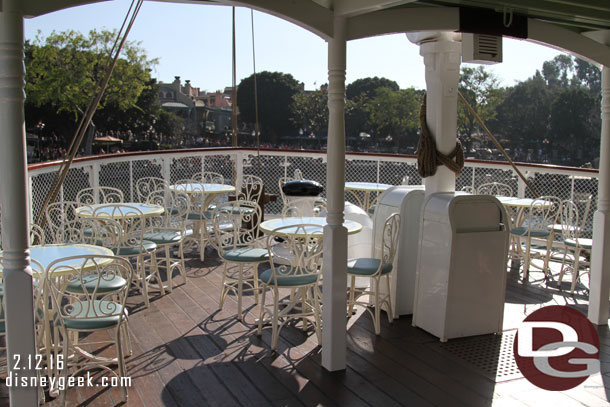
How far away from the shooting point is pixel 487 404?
319cm

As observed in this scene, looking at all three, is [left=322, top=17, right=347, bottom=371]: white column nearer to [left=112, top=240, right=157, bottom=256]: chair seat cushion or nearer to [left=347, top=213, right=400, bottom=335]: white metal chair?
[left=347, top=213, right=400, bottom=335]: white metal chair

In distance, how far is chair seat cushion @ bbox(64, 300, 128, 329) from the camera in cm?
314

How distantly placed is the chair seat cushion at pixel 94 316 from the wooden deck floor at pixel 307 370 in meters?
0.44

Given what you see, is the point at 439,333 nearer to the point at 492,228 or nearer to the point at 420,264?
the point at 420,264

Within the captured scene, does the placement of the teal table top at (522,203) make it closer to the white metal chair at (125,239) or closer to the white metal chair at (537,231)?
the white metal chair at (537,231)

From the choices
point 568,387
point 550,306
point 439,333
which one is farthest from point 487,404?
point 550,306

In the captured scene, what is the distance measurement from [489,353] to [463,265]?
683mm

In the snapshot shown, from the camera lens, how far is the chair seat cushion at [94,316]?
124 inches

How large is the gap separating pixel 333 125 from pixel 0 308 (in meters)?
2.42

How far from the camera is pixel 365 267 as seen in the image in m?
4.36

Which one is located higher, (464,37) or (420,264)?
(464,37)

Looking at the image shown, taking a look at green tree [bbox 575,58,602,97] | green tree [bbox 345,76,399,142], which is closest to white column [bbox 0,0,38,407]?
green tree [bbox 345,76,399,142]

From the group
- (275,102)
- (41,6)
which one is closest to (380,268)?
(41,6)

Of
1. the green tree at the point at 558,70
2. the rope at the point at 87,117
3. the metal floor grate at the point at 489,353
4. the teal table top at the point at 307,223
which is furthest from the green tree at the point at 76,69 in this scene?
the green tree at the point at 558,70
